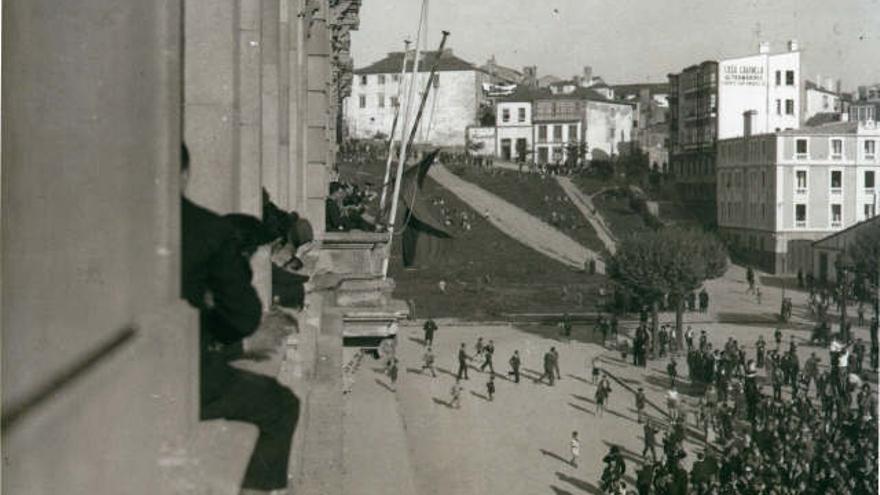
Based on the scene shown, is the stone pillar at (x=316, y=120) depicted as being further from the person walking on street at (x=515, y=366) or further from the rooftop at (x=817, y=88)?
the rooftop at (x=817, y=88)

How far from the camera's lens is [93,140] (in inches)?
88.0

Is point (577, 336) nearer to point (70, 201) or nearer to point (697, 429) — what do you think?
point (697, 429)

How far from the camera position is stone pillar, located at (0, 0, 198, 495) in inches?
74.1

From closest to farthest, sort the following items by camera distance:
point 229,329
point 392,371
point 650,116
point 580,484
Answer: point 229,329, point 580,484, point 392,371, point 650,116

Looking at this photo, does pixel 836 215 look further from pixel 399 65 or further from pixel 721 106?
pixel 399 65

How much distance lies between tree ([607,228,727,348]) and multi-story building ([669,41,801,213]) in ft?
85.2

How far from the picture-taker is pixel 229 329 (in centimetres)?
523

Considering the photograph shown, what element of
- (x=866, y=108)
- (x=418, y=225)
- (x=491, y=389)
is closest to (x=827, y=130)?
(x=866, y=108)

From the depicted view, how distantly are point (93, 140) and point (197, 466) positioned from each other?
138cm

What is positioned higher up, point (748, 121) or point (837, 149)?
point (748, 121)

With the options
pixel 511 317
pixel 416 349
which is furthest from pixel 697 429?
pixel 511 317

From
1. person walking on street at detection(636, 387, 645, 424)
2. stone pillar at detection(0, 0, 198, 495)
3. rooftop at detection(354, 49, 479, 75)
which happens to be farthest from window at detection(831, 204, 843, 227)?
rooftop at detection(354, 49, 479, 75)

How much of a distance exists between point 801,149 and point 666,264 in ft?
50.3

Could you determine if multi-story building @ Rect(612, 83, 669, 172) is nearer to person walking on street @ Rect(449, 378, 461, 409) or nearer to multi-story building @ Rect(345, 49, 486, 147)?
multi-story building @ Rect(345, 49, 486, 147)
